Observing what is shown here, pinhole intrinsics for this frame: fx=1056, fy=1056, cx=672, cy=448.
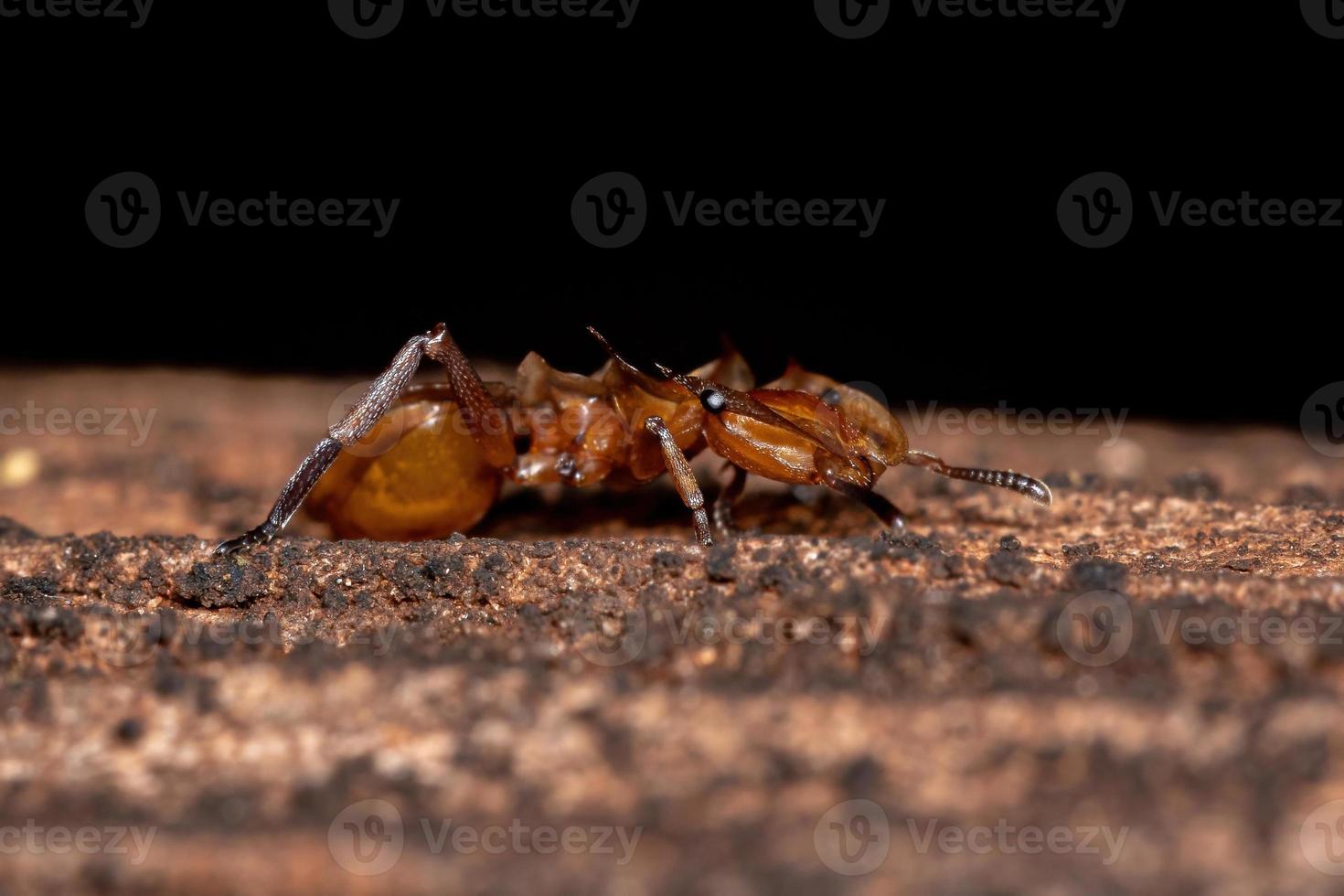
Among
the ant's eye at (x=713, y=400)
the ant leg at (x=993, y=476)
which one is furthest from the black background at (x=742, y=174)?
the ant leg at (x=993, y=476)

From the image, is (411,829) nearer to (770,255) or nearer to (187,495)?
(187,495)

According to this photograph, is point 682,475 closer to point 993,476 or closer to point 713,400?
point 713,400

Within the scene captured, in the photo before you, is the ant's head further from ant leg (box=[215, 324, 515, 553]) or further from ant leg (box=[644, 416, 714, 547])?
ant leg (box=[215, 324, 515, 553])

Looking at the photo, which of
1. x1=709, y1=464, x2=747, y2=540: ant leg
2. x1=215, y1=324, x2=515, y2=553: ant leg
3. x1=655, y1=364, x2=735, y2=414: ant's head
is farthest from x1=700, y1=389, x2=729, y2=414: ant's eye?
x1=215, y1=324, x2=515, y2=553: ant leg

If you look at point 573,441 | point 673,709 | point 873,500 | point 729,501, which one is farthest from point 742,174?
point 673,709

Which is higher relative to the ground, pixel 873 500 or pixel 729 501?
A: pixel 729 501

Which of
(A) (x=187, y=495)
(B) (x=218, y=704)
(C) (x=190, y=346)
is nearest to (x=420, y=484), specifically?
(A) (x=187, y=495)
